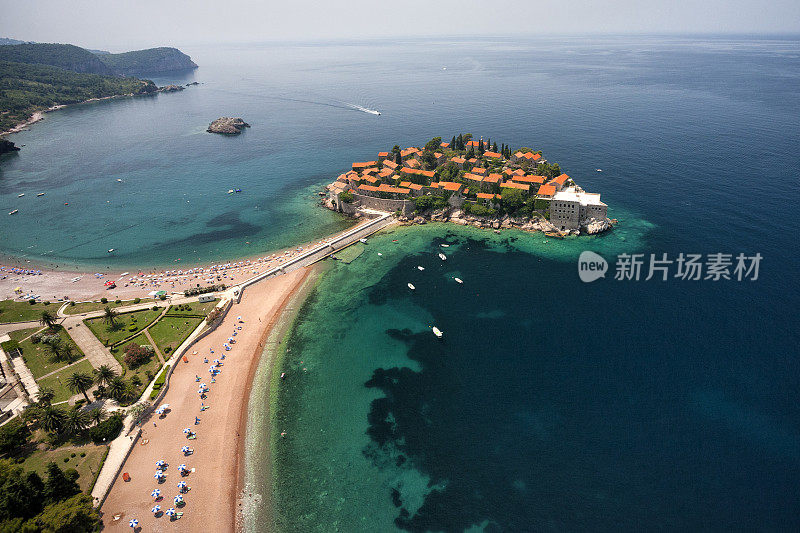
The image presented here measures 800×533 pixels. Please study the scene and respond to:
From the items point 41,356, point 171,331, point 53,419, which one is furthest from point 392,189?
point 53,419

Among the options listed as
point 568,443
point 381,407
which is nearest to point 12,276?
point 381,407

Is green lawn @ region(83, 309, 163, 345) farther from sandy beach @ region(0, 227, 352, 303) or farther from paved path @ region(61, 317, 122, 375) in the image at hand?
sandy beach @ region(0, 227, 352, 303)

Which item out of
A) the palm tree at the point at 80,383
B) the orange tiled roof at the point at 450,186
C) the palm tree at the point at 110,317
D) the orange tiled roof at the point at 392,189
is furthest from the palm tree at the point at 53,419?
the orange tiled roof at the point at 450,186

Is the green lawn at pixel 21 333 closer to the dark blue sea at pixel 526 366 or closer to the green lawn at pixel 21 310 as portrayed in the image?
the green lawn at pixel 21 310

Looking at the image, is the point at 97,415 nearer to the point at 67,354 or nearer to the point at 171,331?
the point at 67,354

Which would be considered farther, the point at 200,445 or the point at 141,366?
the point at 141,366

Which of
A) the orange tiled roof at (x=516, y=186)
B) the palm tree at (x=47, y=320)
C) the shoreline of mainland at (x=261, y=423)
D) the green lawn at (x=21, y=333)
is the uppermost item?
the orange tiled roof at (x=516, y=186)
